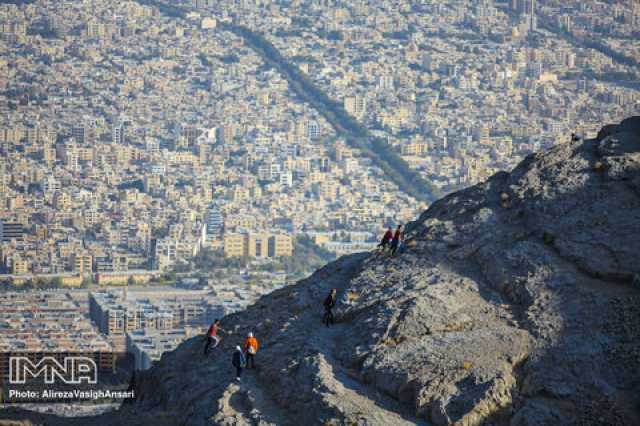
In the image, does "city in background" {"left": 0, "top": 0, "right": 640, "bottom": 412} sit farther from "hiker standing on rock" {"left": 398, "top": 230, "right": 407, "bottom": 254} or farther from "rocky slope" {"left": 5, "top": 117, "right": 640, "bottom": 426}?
"rocky slope" {"left": 5, "top": 117, "right": 640, "bottom": 426}

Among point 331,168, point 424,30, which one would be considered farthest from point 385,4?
point 331,168

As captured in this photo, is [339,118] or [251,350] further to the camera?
[339,118]

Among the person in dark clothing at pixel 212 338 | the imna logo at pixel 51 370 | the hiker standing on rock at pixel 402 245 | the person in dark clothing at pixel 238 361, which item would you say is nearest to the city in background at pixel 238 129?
the imna logo at pixel 51 370

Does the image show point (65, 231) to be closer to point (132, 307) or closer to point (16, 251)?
point (16, 251)

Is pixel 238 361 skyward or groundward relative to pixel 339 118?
skyward

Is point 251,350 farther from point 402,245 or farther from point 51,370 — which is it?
point 51,370

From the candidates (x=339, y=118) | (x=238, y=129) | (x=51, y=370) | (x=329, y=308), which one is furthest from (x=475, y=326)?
(x=339, y=118)

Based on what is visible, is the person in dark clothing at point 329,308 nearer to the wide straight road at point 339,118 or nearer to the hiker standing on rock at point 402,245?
the hiker standing on rock at point 402,245
